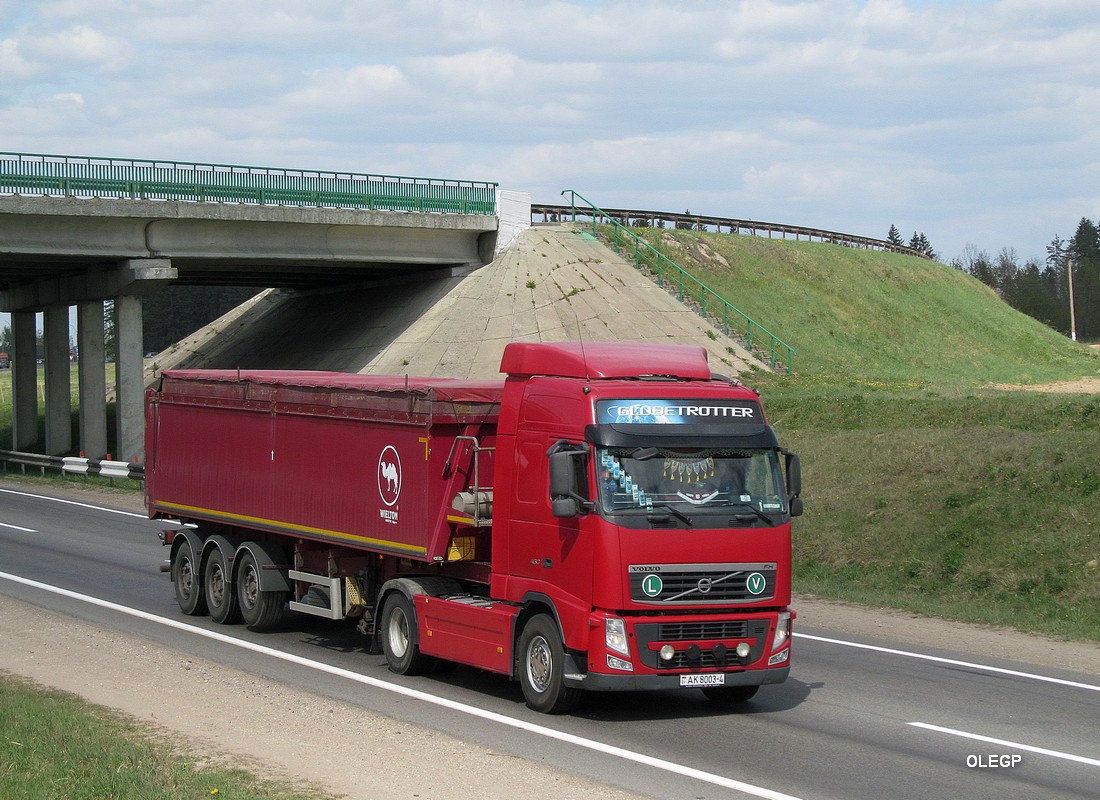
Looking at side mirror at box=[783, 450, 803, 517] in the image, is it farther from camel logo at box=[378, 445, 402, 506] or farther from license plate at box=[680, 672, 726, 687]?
camel logo at box=[378, 445, 402, 506]

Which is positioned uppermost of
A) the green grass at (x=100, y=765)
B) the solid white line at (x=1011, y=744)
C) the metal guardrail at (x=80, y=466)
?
the metal guardrail at (x=80, y=466)

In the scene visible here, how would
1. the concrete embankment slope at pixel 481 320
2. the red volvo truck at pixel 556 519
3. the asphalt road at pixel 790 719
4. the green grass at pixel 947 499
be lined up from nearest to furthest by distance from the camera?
1. the asphalt road at pixel 790 719
2. the red volvo truck at pixel 556 519
3. the green grass at pixel 947 499
4. the concrete embankment slope at pixel 481 320

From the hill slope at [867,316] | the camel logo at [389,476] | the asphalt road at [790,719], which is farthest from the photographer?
the hill slope at [867,316]

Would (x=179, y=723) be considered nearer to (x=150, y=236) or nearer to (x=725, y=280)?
(x=150, y=236)

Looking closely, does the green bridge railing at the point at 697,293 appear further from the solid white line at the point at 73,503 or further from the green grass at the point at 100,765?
the green grass at the point at 100,765

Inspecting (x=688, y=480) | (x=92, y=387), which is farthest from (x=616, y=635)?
(x=92, y=387)

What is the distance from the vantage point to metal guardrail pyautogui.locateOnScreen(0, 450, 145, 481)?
35.4 meters

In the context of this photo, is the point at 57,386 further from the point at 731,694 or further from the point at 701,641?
the point at 701,641

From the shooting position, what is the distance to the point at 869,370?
1848 inches

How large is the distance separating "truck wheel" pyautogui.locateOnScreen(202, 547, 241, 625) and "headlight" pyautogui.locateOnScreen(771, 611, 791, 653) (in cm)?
747

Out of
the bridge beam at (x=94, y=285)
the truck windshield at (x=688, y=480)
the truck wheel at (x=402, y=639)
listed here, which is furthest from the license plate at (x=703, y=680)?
the bridge beam at (x=94, y=285)

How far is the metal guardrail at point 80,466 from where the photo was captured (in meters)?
35.4

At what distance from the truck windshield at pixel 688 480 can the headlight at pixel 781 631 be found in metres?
0.94

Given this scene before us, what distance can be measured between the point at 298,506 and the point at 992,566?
1043 cm
